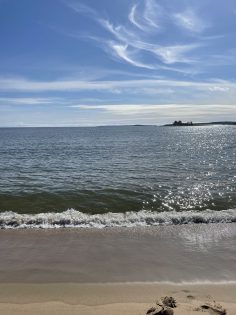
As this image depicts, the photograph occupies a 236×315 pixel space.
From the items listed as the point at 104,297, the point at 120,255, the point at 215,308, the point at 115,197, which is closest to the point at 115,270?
the point at 120,255

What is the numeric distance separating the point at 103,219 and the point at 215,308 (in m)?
7.50

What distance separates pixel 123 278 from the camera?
853cm

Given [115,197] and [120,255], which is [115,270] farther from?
[115,197]

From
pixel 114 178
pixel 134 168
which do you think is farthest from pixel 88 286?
pixel 134 168

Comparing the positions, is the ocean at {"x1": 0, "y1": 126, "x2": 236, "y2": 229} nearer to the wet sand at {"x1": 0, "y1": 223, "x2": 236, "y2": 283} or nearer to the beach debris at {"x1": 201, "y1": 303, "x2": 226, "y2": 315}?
the wet sand at {"x1": 0, "y1": 223, "x2": 236, "y2": 283}

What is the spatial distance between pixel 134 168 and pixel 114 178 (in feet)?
17.5

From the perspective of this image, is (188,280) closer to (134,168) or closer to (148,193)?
(148,193)

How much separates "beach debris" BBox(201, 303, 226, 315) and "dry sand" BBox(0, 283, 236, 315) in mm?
98

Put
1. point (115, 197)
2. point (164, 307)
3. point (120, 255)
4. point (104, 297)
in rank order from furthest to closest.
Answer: point (115, 197), point (120, 255), point (104, 297), point (164, 307)

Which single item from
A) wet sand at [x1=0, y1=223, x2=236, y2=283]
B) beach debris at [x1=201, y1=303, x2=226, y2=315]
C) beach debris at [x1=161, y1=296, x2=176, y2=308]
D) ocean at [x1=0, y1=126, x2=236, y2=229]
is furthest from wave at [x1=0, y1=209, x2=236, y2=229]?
beach debris at [x1=201, y1=303, x2=226, y2=315]

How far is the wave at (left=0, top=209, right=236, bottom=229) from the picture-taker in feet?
43.9

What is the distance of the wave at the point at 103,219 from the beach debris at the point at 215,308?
6.61 meters

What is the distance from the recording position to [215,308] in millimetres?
6723

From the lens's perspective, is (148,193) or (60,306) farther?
(148,193)
